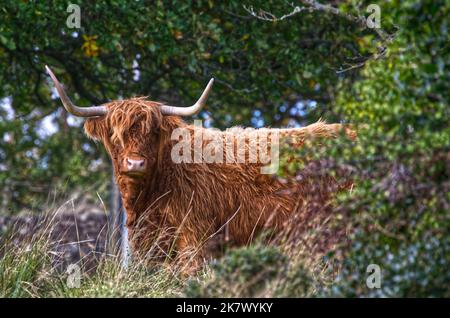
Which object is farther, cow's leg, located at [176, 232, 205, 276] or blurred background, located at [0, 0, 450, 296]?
cow's leg, located at [176, 232, 205, 276]

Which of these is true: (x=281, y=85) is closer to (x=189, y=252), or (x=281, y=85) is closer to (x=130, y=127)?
(x=130, y=127)

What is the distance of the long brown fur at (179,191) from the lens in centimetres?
774

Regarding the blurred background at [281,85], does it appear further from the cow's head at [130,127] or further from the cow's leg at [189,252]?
the cow's leg at [189,252]

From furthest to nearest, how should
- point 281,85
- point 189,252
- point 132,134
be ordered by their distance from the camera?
point 281,85 → point 132,134 → point 189,252

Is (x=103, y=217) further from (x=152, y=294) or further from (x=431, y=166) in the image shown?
(x=431, y=166)

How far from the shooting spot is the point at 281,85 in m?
11.2

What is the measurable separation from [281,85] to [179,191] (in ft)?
11.8

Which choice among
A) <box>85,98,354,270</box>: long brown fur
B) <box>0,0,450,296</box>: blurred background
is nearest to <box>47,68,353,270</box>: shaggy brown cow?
<box>85,98,354,270</box>: long brown fur

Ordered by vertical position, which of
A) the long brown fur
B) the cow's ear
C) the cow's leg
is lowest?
the cow's leg

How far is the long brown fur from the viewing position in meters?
7.74

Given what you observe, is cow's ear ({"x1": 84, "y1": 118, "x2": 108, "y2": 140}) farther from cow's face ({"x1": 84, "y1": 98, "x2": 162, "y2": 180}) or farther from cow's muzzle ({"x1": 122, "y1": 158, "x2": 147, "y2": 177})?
cow's muzzle ({"x1": 122, "y1": 158, "x2": 147, "y2": 177})

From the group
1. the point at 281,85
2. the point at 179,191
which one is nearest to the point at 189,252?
the point at 179,191

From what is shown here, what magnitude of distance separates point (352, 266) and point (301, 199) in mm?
2193

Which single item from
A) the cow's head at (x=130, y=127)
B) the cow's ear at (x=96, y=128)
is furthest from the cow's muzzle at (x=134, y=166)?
the cow's ear at (x=96, y=128)
